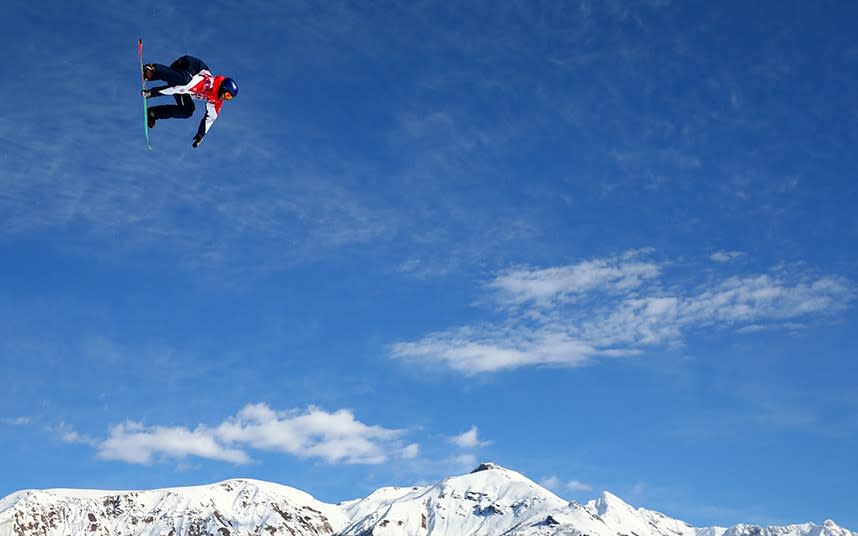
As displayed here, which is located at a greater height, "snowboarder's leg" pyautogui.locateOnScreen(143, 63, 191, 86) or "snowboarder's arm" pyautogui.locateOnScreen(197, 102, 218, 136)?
"snowboarder's arm" pyautogui.locateOnScreen(197, 102, 218, 136)

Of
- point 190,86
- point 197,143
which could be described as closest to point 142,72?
point 190,86

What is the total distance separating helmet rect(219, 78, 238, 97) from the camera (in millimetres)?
29734

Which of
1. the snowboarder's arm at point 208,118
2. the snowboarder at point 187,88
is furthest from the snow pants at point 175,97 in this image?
the snowboarder's arm at point 208,118

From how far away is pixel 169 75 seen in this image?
28.0 m

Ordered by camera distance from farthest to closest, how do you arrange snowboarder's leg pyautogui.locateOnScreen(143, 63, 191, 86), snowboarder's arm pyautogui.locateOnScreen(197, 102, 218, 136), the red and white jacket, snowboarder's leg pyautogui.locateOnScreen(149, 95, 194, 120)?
1. snowboarder's arm pyautogui.locateOnScreen(197, 102, 218, 136)
2. snowboarder's leg pyautogui.locateOnScreen(149, 95, 194, 120)
3. the red and white jacket
4. snowboarder's leg pyautogui.locateOnScreen(143, 63, 191, 86)

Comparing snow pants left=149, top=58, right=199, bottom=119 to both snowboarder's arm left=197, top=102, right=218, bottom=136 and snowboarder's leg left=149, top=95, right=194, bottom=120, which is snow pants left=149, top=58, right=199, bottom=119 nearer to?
snowboarder's leg left=149, top=95, right=194, bottom=120

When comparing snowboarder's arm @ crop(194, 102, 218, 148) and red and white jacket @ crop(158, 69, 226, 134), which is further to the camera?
snowboarder's arm @ crop(194, 102, 218, 148)

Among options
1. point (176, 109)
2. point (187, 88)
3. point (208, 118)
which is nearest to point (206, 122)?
point (208, 118)

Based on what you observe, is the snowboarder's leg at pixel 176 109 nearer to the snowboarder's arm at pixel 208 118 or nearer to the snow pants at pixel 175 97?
the snow pants at pixel 175 97

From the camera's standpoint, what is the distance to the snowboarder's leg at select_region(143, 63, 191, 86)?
90.7 feet

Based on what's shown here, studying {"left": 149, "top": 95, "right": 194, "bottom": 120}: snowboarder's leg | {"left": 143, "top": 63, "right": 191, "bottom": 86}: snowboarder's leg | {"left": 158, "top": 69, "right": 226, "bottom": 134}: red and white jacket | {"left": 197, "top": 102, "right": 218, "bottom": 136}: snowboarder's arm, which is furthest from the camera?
{"left": 197, "top": 102, "right": 218, "bottom": 136}: snowboarder's arm

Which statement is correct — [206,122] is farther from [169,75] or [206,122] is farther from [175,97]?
[169,75]

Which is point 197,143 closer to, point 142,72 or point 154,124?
point 154,124

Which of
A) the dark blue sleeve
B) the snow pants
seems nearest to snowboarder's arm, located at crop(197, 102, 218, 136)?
the snow pants
